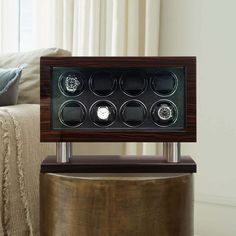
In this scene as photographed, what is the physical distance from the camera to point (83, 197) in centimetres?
104

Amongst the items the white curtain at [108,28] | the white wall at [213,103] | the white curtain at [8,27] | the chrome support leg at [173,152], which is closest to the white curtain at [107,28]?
the white curtain at [108,28]

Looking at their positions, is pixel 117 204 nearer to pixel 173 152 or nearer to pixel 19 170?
pixel 173 152

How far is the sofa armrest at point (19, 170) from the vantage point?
121cm

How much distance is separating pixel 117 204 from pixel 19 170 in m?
0.37

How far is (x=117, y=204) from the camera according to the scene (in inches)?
40.6

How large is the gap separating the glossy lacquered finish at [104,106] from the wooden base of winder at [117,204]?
102mm

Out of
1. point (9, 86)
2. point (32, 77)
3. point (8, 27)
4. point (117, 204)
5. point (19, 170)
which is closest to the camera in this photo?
point (117, 204)

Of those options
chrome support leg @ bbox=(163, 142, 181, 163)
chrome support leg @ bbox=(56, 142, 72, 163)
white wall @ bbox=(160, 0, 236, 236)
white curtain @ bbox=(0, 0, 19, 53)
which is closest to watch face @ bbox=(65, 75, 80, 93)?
chrome support leg @ bbox=(56, 142, 72, 163)

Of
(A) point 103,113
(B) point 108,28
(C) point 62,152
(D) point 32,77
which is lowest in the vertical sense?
(C) point 62,152

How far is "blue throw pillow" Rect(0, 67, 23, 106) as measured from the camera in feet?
4.95

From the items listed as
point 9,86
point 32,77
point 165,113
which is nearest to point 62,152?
point 165,113

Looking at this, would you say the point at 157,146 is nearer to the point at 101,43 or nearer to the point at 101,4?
the point at 101,43

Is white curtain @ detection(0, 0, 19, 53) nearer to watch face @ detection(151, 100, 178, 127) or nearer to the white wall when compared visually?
the white wall

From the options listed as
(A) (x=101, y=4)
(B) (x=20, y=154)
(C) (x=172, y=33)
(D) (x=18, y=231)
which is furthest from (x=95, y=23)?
(D) (x=18, y=231)
